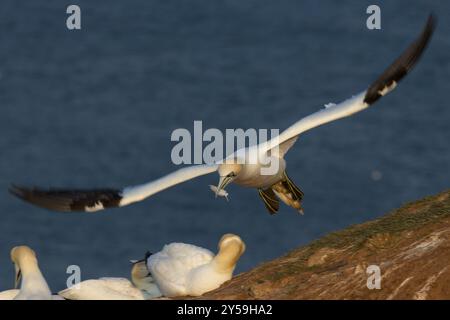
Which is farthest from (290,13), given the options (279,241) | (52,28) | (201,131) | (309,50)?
(279,241)

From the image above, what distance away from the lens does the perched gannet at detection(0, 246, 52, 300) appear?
24219 millimetres

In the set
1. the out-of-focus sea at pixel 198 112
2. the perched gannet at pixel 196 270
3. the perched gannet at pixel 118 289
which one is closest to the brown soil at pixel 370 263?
the perched gannet at pixel 196 270

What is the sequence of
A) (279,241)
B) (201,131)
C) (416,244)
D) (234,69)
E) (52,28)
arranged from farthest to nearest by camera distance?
(52,28), (234,69), (201,131), (279,241), (416,244)

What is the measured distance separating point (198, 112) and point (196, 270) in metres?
44.8

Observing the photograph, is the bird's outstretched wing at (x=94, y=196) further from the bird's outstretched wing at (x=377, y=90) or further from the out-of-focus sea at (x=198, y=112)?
the out-of-focus sea at (x=198, y=112)

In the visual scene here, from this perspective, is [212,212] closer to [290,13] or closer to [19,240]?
[19,240]

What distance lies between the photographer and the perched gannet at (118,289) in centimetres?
2534

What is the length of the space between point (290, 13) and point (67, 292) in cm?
5790

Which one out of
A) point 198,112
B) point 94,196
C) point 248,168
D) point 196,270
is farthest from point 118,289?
point 198,112

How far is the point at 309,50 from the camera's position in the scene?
78.8 metres

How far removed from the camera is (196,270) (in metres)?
25.5

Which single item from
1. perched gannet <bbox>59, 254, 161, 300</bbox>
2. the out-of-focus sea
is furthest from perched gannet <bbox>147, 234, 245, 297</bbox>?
the out-of-focus sea

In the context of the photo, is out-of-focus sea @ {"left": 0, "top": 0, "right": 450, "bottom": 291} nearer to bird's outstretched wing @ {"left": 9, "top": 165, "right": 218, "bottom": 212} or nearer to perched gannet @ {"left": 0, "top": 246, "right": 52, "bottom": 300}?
bird's outstretched wing @ {"left": 9, "top": 165, "right": 218, "bottom": 212}

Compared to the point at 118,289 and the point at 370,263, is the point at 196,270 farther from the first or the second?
the point at 370,263
